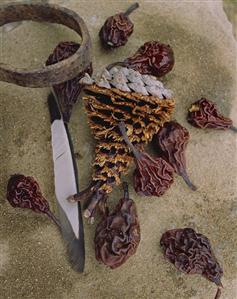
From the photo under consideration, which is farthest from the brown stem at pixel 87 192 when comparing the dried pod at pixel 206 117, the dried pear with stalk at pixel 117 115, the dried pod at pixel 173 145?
the dried pod at pixel 206 117

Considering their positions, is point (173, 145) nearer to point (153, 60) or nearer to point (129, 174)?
point (129, 174)

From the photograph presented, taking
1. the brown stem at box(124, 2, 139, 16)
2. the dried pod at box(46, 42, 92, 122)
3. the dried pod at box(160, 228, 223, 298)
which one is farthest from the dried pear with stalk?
the brown stem at box(124, 2, 139, 16)

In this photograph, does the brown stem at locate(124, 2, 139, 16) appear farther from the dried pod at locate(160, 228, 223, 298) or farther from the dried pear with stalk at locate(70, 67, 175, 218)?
the dried pod at locate(160, 228, 223, 298)

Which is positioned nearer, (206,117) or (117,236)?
(117,236)

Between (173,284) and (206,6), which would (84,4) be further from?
(173,284)

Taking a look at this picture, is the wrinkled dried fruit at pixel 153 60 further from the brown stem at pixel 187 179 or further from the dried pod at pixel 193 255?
the dried pod at pixel 193 255

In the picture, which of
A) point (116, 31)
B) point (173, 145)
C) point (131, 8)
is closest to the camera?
point (173, 145)

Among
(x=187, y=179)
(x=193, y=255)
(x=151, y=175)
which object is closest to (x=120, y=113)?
(x=151, y=175)

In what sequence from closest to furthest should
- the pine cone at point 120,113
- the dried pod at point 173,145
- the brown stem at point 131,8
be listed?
1. the pine cone at point 120,113
2. the dried pod at point 173,145
3. the brown stem at point 131,8
